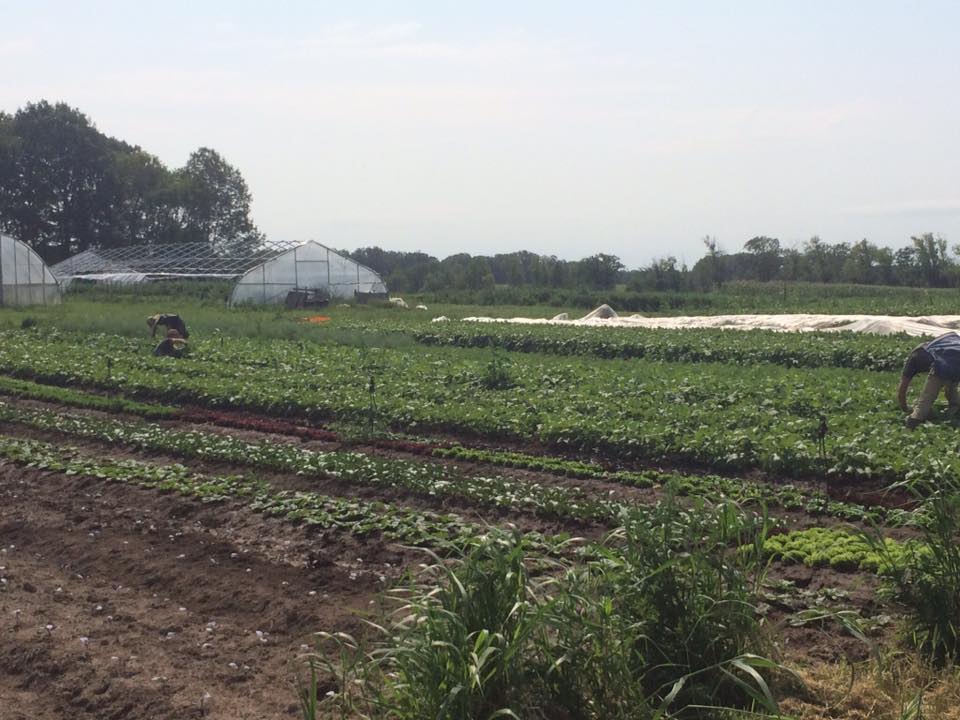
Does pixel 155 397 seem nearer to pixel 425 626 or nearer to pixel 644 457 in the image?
pixel 644 457

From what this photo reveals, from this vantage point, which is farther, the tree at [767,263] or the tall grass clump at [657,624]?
the tree at [767,263]

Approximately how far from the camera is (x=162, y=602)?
7152 mm

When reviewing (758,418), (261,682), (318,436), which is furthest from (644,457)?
(261,682)

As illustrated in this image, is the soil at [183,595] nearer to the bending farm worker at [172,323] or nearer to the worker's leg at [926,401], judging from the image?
the worker's leg at [926,401]

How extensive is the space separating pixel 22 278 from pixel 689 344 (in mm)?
32138

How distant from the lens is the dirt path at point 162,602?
18.3 ft

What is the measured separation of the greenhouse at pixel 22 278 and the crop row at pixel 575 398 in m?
21.4

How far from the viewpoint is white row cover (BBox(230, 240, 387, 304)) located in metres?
45.5

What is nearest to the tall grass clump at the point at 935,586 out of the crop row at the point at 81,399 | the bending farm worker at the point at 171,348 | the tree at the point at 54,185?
the crop row at the point at 81,399

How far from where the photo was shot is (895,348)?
65.6 feet

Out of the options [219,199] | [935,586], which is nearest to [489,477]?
[935,586]

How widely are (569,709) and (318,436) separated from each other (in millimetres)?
9549

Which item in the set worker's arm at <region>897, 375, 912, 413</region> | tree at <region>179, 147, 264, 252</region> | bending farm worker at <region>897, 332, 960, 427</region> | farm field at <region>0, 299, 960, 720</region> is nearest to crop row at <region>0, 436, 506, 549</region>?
farm field at <region>0, 299, 960, 720</region>

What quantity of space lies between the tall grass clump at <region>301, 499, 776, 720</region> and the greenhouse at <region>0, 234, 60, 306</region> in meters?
42.1
